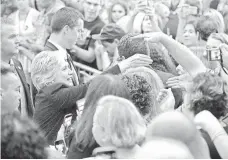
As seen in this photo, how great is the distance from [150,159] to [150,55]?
2.25 metres

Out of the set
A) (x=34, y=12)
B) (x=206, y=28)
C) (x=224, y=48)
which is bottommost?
(x=34, y=12)

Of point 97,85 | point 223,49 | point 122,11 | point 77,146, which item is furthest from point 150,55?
point 122,11

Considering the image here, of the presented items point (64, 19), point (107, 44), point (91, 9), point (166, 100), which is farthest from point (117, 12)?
point (166, 100)

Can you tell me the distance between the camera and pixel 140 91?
4.02 metres

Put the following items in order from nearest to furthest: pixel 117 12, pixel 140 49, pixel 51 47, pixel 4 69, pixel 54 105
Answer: pixel 4 69 < pixel 54 105 < pixel 140 49 < pixel 51 47 < pixel 117 12

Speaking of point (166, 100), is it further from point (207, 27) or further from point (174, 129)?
point (207, 27)

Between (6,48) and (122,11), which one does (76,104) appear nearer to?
(6,48)

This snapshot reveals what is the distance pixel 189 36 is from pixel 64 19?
84.4 inches

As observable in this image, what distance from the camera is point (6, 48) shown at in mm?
4562

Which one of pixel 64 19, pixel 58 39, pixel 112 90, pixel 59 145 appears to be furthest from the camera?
pixel 64 19

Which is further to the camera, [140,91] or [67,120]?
[67,120]

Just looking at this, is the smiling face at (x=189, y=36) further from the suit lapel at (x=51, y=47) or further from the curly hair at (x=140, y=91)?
the curly hair at (x=140, y=91)

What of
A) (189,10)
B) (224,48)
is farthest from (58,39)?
(189,10)

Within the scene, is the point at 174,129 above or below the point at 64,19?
above
